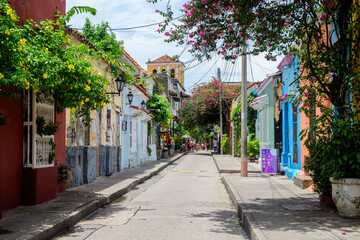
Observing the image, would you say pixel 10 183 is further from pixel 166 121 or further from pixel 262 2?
pixel 166 121

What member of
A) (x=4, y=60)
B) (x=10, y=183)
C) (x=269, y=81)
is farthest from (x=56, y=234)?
(x=269, y=81)

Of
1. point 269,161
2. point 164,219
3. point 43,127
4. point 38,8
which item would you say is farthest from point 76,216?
point 269,161

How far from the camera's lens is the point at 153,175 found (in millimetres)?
19750

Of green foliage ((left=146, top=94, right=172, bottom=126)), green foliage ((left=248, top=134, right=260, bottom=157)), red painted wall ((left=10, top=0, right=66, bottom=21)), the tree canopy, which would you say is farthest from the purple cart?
the tree canopy

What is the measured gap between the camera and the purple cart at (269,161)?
17422 millimetres

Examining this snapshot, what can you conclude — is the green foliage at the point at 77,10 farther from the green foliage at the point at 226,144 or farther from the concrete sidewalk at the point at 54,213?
the green foliage at the point at 226,144

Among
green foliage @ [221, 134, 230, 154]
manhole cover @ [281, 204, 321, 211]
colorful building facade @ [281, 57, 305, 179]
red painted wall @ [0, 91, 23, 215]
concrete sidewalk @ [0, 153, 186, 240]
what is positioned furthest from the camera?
green foliage @ [221, 134, 230, 154]

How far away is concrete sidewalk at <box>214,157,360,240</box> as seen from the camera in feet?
19.2

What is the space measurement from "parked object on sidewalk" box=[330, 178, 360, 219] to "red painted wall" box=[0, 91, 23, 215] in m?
6.15

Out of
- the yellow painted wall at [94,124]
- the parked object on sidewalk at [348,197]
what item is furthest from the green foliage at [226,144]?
the parked object on sidewalk at [348,197]

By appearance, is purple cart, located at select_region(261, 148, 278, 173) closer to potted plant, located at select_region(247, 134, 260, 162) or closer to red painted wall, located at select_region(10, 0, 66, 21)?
potted plant, located at select_region(247, 134, 260, 162)

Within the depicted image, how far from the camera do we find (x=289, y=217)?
7277 millimetres

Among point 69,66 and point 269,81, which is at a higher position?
point 269,81

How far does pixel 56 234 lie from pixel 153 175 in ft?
42.3
